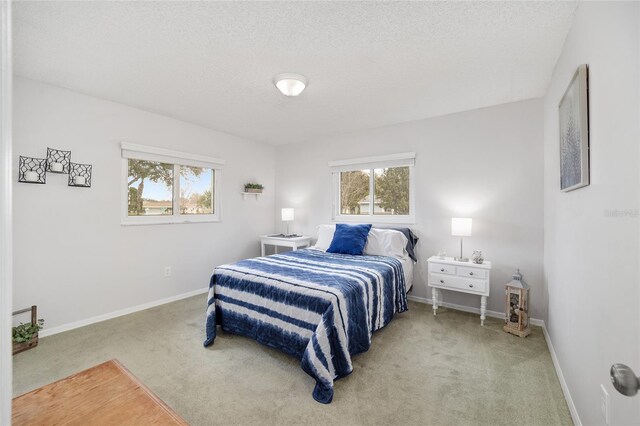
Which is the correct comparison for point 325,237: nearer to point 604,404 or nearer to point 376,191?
point 376,191

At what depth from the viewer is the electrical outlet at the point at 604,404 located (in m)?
1.20

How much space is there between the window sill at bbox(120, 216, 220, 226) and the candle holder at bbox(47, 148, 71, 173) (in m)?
0.78

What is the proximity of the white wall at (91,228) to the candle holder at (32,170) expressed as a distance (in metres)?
0.06

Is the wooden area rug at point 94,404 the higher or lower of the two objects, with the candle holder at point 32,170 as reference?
lower

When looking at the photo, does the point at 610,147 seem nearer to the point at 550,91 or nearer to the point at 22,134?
the point at 550,91

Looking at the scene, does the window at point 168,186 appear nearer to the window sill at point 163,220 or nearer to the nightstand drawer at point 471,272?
the window sill at point 163,220

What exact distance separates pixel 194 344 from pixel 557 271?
3.15m

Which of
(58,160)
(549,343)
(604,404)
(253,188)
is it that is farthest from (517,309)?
(58,160)

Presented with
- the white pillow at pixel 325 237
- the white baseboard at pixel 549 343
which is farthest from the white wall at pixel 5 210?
the white pillow at pixel 325 237

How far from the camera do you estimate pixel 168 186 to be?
387cm

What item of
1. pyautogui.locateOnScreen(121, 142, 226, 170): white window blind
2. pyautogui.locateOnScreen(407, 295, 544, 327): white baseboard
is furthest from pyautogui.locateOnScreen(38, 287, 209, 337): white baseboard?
pyautogui.locateOnScreen(407, 295, 544, 327): white baseboard

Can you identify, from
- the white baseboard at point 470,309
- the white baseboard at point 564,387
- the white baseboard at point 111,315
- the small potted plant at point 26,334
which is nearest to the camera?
the white baseboard at point 564,387

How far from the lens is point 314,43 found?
2096 millimetres

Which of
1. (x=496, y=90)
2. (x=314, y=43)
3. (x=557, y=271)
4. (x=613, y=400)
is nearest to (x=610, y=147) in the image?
(x=613, y=400)
